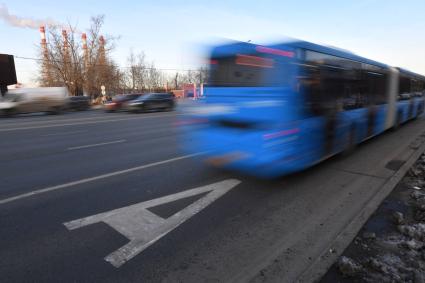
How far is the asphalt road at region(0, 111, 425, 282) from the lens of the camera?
117 inches

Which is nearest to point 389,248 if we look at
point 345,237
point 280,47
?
point 345,237

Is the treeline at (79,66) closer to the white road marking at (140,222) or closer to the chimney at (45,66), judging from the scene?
the chimney at (45,66)

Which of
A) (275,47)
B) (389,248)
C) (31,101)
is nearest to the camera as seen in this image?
(389,248)

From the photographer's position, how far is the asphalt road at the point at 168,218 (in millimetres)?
2961

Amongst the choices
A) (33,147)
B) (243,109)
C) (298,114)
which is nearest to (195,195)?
(243,109)

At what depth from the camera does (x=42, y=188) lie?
5246mm

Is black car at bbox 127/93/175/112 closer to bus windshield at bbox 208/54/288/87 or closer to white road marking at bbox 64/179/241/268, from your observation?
bus windshield at bbox 208/54/288/87

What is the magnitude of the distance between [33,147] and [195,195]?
23.3 ft

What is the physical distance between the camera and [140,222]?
12.9 feet

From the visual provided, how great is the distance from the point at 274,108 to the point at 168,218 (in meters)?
2.38

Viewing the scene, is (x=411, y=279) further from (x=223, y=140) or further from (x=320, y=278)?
(x=223, y=140)

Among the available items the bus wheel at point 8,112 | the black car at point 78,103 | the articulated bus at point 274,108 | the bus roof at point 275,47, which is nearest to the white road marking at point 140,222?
the articulated bus at point 274,108

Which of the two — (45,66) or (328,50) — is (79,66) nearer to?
(45,66)

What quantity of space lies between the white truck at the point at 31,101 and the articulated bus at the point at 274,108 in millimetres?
23164
